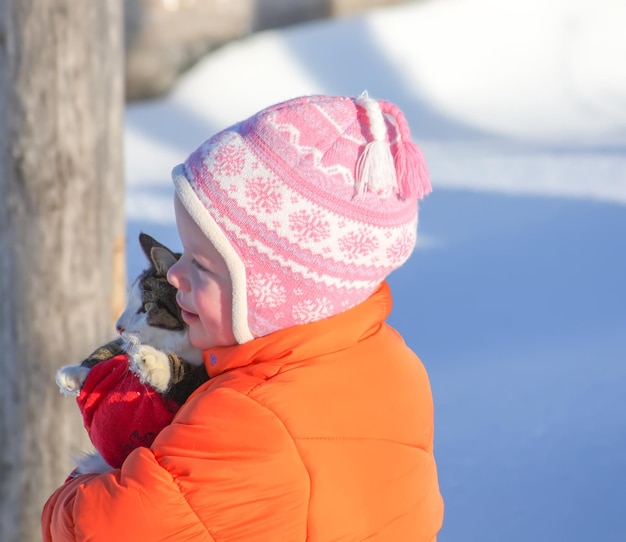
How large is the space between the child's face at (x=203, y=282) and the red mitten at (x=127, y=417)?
139 mm

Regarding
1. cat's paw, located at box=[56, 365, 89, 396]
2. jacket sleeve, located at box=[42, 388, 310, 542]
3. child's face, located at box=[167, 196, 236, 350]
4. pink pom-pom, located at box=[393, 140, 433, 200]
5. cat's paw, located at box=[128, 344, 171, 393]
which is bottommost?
jacket sleeve, located at box=[42, 388, 310, 542]

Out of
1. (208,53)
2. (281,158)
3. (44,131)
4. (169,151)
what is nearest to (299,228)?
(281,158)

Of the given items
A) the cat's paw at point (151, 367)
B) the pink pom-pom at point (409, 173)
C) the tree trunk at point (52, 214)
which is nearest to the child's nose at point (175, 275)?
the cat's paw at point (151, 367)

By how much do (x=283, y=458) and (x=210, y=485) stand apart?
0.36 ft

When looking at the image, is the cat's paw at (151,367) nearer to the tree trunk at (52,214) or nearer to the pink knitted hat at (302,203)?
the pink knitted hat at (302,203)

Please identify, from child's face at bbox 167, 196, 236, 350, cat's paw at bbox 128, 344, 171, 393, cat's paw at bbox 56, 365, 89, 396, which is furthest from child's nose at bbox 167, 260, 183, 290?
cat's paw at bbox 56, 365, 89, 396

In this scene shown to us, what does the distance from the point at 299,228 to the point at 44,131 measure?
1.64 metres

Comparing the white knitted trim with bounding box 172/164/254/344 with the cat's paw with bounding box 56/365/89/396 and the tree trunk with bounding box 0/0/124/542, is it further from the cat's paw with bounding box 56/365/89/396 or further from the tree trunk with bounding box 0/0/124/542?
the tree trunk with bounding box 0/0/124/542

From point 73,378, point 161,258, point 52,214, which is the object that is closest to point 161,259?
point 161,258

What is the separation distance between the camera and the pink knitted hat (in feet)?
4.94

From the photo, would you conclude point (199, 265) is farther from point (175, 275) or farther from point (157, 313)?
point (157, 313)

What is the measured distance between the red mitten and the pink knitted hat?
182 millimetres

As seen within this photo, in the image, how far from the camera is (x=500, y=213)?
5.15 metres

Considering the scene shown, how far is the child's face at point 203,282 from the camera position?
1.55 metres
